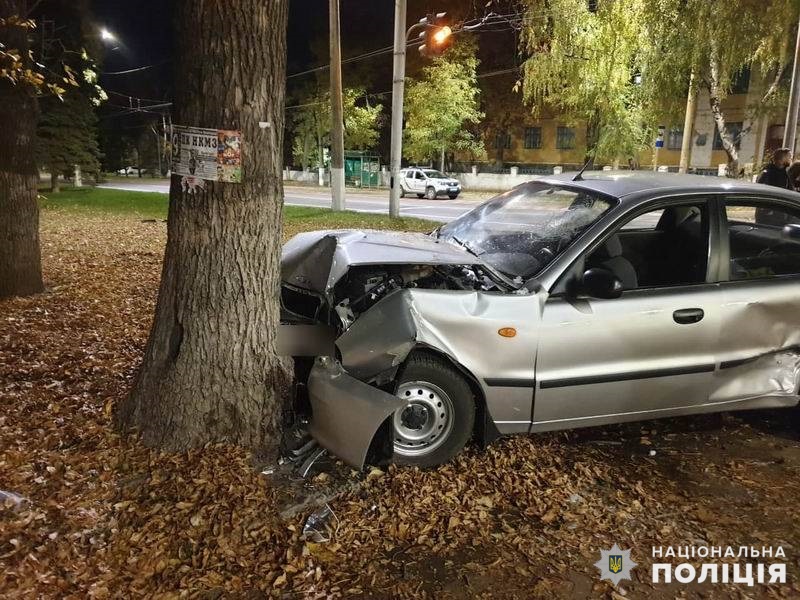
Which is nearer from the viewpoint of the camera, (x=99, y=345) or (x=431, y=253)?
(x=431, y=253)

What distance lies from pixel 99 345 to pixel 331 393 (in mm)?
2845

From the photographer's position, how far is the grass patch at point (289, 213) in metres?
15.6

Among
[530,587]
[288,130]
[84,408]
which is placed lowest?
[530,587]

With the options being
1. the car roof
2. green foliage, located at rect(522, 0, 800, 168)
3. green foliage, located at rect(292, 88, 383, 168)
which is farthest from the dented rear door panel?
green foliage, located at rect(292, 88, 383, 168)

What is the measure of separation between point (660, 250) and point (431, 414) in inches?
88.7

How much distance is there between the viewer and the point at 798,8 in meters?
15.2

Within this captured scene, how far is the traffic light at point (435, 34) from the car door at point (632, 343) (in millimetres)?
11611

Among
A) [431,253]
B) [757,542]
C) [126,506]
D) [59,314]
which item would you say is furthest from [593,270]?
[59,314]

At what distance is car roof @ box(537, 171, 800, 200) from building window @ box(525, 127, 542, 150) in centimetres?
4456

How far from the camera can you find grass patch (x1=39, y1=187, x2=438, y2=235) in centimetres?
1561

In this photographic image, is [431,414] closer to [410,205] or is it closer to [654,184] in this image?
[654,184]

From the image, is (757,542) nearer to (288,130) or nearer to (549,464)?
(549,464)

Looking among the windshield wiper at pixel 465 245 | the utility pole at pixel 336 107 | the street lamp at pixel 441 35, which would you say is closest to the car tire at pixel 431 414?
the windshield wiper at pixel 465 245

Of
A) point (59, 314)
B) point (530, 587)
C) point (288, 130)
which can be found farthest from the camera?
point (288, 130)
